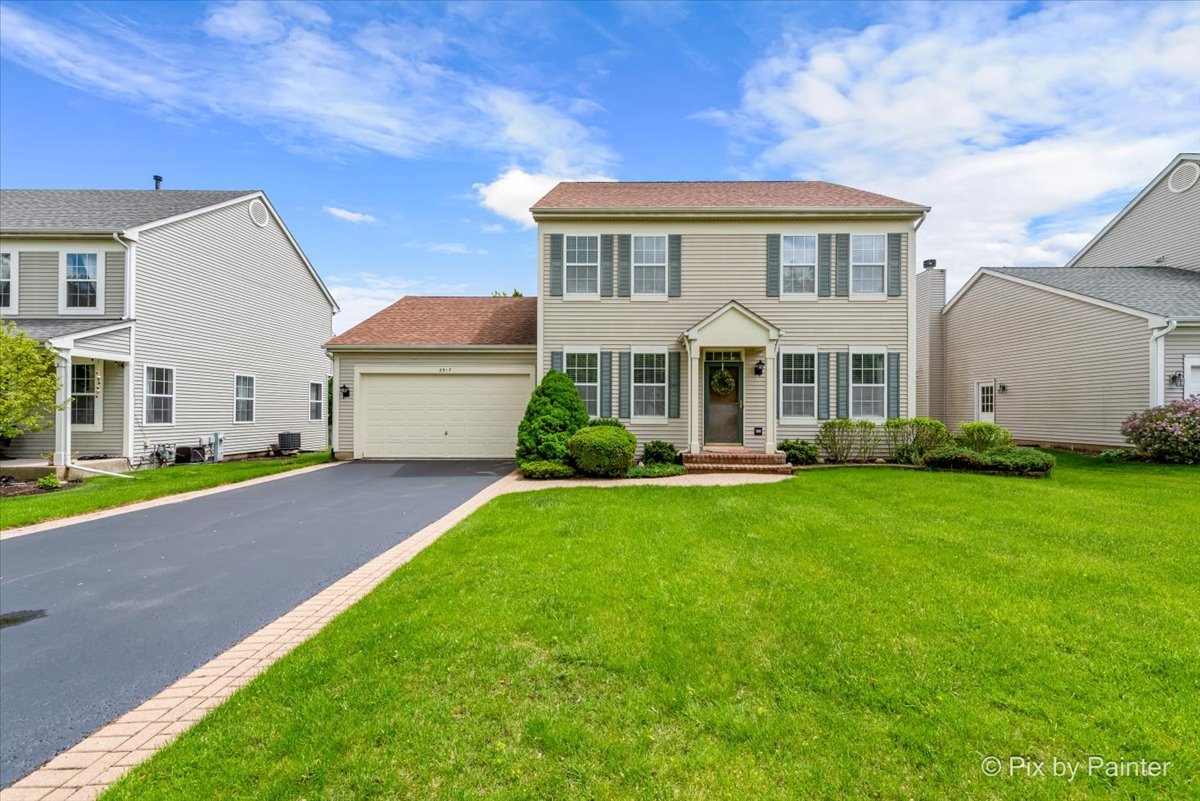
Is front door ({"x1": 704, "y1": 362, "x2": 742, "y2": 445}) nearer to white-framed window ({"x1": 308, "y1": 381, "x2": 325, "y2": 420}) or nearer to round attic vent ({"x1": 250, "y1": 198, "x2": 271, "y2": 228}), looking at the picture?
round attic vent ({"x1": 250, "y1": 198, "x2": 271, "y2": 228})

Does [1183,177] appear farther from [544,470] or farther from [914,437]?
[544,470]

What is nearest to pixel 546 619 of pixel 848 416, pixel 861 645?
pixel 861 645

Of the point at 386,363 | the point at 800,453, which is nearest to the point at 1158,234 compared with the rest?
the point at 800,453

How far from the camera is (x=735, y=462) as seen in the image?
11.3m

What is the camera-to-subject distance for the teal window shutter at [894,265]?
1228 cm

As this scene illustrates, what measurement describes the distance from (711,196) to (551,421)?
765 centimetres

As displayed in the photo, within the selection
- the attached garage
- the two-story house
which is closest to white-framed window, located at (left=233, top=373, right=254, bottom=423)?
the attached garage

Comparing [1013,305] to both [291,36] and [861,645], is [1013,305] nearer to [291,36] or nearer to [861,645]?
[861,645]

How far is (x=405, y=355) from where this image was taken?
13742mm

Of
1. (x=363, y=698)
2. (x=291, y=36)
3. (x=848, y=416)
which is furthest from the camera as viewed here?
(x=848, y=416)

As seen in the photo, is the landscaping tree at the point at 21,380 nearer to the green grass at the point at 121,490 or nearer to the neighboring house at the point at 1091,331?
the green grass at the point at 121,490

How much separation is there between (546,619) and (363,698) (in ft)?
4.15

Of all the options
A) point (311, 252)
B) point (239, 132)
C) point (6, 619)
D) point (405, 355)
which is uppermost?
point (239, 132)

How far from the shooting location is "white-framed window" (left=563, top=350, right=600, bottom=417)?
12648 millimetres
